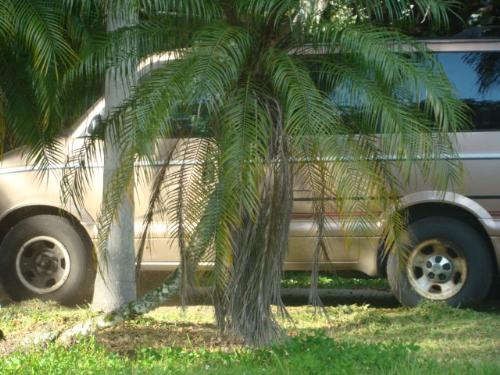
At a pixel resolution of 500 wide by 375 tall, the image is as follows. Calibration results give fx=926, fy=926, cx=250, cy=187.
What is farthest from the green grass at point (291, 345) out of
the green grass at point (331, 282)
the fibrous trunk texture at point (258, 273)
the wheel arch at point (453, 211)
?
the green grass at point (331, 282)

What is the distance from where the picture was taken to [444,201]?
28.2ft

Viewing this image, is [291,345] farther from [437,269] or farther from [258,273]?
[437,269]

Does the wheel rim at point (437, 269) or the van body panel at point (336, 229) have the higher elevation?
the van body panel at point (336, 229)

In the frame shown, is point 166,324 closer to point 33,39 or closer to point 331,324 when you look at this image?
point 331,324

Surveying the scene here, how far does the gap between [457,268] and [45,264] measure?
4.04m

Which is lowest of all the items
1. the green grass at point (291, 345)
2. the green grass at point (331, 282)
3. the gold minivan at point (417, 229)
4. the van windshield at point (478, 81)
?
the green grass at point (331, 282)

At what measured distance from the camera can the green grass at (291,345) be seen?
227 inches

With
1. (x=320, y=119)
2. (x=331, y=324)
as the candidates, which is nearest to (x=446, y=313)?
(x=331, y=324)

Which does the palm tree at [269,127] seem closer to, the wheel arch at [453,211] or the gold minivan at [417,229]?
the gold minivan at [417,229]

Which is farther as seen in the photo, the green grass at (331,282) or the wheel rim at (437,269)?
the green grass at (331,282)

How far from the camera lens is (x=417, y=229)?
28.7 ft

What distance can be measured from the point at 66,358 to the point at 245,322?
1289 millimetres

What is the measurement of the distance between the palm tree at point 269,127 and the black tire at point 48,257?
2650mm

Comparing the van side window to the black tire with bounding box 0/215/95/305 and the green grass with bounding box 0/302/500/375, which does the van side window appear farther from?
the black tire with bounding box 0/215/95/305
